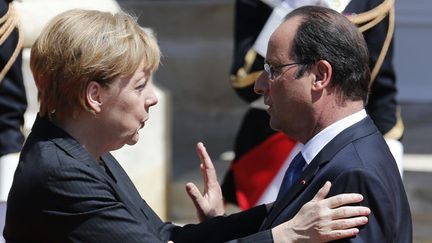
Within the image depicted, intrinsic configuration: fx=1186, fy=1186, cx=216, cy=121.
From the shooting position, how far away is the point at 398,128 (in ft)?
14.3

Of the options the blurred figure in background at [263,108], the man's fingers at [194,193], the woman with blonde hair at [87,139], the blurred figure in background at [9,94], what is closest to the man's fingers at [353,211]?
the woman with blonde hair at [87,139]

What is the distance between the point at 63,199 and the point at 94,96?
0.88ft

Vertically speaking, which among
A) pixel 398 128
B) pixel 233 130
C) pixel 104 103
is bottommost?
pixel 233 130

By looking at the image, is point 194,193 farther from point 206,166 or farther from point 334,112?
point 334,112

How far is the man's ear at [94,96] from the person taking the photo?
282cm

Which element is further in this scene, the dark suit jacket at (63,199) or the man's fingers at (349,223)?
the dark suit jacket at (63,199)

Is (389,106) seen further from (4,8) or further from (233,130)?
(233,130)

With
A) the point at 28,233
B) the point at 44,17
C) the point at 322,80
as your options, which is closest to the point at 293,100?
the point at 322,80

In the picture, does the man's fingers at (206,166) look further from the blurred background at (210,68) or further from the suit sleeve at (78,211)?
the blurred background at (210,68)

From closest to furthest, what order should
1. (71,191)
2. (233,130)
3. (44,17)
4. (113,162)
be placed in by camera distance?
(71,191) → (113,162) → (44,17) → (233,130)

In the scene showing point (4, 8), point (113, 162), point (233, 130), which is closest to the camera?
point (113, 162)

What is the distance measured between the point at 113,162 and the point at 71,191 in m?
0.39

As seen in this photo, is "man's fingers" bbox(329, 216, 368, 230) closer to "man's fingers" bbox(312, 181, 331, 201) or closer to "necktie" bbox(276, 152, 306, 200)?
"man's fingers" bbox(312, 181, 331, 201)

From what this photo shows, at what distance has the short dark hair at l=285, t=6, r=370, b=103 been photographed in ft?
8.97
